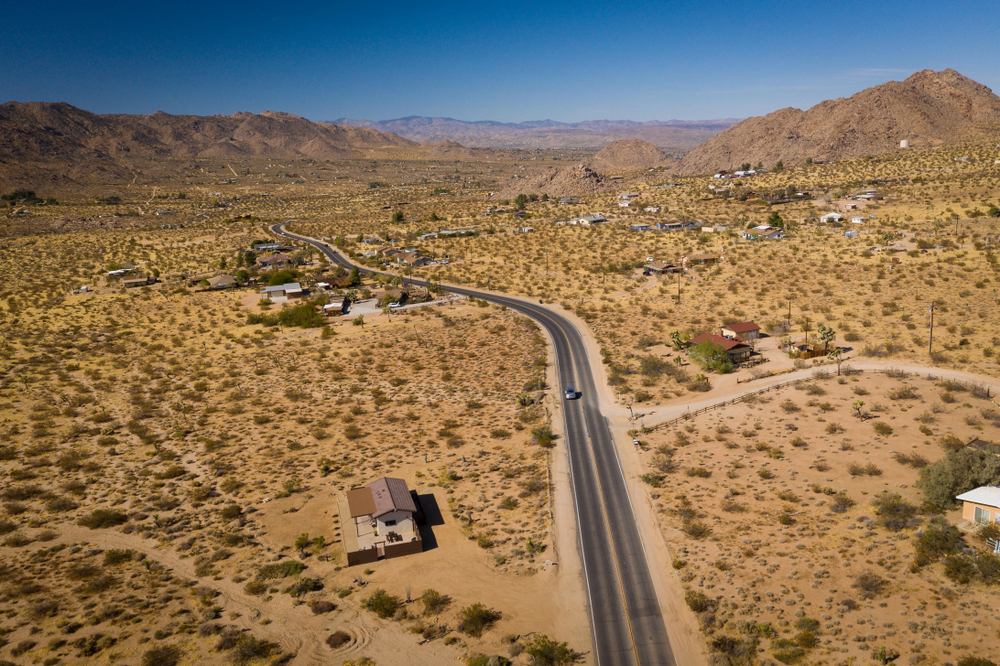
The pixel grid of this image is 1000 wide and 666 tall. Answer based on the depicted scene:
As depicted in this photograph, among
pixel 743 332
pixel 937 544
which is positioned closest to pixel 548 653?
pixel 937 544

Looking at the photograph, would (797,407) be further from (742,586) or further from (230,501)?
(230,501)

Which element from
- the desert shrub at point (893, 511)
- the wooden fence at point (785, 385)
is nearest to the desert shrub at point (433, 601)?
the wooden fence at point (785, 385)

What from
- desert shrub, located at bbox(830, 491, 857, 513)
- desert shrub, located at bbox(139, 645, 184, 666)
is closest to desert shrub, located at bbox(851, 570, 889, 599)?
desert shrub, located at bbox(830, 491, 857, 513)

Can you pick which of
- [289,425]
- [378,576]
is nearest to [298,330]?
[289,425]

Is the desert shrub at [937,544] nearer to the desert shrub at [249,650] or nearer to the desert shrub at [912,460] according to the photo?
the desert shrub at [912,460]

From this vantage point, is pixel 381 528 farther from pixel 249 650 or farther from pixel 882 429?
pixel 882 429

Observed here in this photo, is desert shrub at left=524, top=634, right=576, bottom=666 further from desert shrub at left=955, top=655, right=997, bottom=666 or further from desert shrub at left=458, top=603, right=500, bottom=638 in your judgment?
desert shrub at left=955, top=655, right=997, bottom=666
